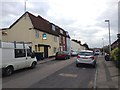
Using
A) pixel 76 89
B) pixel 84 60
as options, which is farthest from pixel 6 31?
pixel 76 89

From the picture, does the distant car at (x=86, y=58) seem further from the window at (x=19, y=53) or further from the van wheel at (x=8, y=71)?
the van wheel at (x=8, y=71)

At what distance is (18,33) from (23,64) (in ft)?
57.3

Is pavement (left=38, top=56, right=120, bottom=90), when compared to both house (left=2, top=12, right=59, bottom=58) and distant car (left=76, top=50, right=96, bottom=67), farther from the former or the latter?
house (left=2, top=12, right=59, bottom=58)

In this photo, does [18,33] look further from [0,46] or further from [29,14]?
[0,46]

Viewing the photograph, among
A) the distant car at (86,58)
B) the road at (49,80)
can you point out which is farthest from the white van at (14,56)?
the distant car at (86,58)

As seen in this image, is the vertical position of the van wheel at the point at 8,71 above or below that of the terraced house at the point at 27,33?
below

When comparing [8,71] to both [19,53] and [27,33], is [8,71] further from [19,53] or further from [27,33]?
[27,33]

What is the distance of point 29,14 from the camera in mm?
32375

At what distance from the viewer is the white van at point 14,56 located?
43.9 ft

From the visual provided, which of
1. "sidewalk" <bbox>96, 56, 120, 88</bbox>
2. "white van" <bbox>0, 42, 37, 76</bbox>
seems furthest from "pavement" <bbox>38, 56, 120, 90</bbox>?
"white van" <bbox>0, 42, 37, 76</bbox>

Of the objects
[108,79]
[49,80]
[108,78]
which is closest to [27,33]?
[49,80]

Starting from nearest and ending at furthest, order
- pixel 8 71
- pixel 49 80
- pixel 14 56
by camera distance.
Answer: pixel 49 80 < pixel 8 71 < pixel 14 56

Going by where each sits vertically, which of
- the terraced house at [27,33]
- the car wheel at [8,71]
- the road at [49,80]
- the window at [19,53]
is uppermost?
the terraced house at [27,33]

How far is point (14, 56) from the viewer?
14578mm
